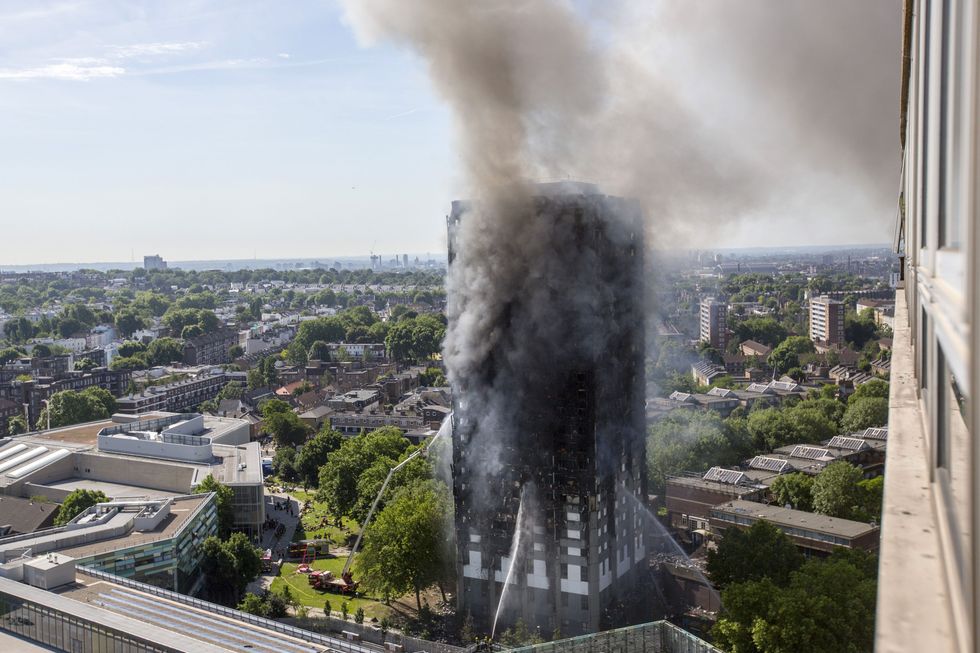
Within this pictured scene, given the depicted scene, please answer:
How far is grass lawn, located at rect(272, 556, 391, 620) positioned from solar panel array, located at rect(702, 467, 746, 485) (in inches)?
425

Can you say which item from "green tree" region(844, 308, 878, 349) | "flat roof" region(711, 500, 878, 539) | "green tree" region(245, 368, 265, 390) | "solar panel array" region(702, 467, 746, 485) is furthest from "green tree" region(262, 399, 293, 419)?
"green tree" region(844, 308, 878, 349)

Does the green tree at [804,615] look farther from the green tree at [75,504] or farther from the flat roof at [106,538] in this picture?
the green tree at [75,504]

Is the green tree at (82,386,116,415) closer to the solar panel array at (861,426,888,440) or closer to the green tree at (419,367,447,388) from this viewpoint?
the green tree at (419,367,447,388)

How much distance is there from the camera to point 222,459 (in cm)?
2773

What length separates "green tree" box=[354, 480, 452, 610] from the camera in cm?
1867

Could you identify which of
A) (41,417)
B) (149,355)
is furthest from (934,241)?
(149,355)

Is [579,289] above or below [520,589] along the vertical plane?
above

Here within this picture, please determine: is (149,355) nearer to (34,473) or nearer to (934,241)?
(34,473)

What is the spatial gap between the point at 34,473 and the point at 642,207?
765 inches

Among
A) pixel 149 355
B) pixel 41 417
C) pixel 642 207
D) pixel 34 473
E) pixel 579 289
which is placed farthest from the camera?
pixel 149 355

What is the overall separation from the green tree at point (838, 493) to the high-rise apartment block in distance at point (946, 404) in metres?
22.4

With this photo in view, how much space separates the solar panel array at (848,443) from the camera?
28109 millimetres

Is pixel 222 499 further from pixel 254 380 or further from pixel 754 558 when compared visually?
pixel 254 380

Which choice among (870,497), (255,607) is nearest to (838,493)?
(870,497)
